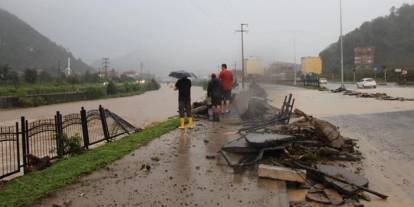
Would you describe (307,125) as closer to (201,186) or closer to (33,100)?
(201,186)

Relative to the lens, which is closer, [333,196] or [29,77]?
[333,196]

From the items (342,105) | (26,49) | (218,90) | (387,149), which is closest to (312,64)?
(342,105)

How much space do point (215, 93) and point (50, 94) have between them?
42.0 m

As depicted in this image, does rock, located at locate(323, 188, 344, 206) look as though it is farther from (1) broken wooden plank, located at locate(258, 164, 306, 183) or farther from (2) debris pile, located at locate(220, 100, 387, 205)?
(1) broken wooden plank, located at locate(258, 164, 306, 183)

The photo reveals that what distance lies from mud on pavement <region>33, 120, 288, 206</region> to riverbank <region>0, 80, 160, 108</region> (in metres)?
40.6

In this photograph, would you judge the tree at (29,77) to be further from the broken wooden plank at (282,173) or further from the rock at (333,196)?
the rock at (333,196)

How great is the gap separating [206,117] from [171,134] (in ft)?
15.3

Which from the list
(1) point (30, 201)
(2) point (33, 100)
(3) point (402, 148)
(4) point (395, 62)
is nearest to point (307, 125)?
(3) point (402, 148)

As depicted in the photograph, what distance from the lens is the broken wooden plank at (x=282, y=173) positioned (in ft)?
22.8

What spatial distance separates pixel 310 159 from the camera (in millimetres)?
8414

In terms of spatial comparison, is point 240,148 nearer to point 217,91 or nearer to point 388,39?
point 217,91

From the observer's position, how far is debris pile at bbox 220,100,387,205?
668 centimetres

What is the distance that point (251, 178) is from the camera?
7180 mm

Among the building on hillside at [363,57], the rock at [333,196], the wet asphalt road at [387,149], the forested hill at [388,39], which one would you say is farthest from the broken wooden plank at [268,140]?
the building on hillside at [363,57]
